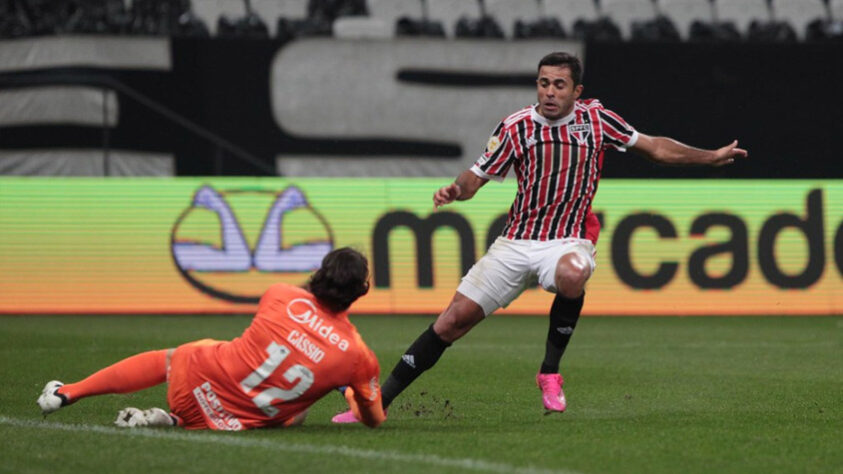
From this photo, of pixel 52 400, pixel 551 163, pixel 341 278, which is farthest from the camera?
pixel 551 163

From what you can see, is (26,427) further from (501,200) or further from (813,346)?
(501,200)

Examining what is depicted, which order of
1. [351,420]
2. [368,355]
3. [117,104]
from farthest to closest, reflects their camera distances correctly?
[117,104]
[351,420]
[368,355]

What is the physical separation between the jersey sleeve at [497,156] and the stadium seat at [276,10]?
1140cm

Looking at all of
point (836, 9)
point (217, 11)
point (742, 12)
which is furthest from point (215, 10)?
point (836, 9)

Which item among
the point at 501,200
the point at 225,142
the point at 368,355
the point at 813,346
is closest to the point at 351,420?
the point at 368,355

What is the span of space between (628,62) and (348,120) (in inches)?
142

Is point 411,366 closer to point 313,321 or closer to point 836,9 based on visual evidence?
point 313,321

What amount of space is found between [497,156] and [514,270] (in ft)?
2.01

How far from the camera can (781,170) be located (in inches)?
687

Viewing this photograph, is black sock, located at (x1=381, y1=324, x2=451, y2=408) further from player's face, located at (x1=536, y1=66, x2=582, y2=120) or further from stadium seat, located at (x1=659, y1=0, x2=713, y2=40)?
stadium seat, located at (x1=659, y1=0, x2=713, y2=40)

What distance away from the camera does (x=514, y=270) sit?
719cm

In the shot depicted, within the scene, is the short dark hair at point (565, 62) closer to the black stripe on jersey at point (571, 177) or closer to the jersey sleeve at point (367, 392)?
the black stripe on jersey at point (571, 177)

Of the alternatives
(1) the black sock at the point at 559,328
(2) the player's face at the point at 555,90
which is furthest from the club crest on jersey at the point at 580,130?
(1) the black sock at the point at 559,328

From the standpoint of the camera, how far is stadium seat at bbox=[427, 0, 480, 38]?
18578 mm
